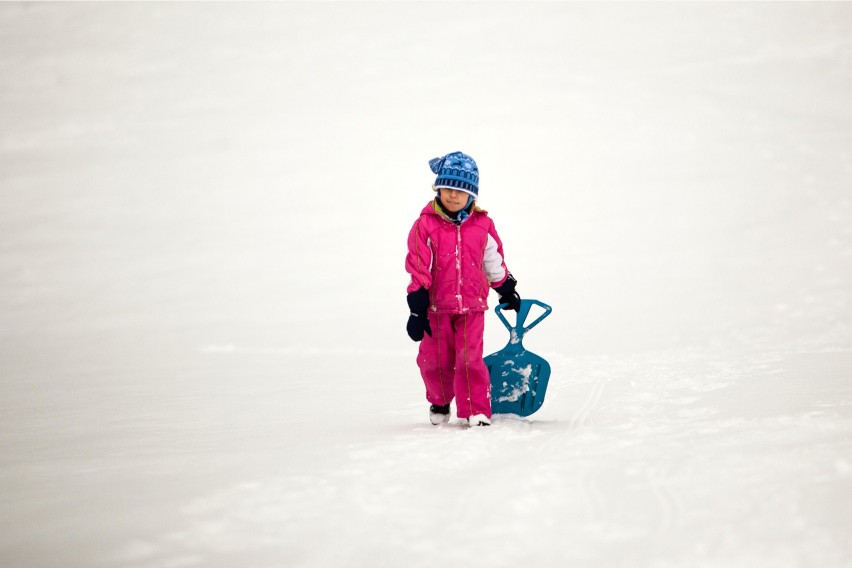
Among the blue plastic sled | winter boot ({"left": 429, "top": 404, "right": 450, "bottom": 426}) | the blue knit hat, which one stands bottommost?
winter boot ({"left": 429, "top": 404, "right": 450, "bottom": 426})

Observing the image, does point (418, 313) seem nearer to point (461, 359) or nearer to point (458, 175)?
point (461, 359)

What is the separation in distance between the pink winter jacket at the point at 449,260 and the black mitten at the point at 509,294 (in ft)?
0.56

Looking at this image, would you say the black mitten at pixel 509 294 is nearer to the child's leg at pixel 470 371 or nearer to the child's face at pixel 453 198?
the child's leg at pixel 470 371

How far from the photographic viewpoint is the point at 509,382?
3926mm

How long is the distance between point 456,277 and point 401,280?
7245 millimetres

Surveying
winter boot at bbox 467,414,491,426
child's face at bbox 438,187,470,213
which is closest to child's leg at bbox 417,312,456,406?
winter boot at bbox 467,414,491,426

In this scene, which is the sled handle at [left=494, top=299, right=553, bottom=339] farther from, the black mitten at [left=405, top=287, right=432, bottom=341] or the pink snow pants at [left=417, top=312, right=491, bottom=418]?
the black mitten at [left=405, top=287, right=432, bottom=341]

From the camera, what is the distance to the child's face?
369 centimetres

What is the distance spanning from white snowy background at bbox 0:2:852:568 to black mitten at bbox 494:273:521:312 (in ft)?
1.85

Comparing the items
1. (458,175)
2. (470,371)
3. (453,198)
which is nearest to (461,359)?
(470,371)

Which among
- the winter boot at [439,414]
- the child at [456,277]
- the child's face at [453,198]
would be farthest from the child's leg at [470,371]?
the child's face at [453,198]

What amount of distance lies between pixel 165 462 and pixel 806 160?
11.7 m

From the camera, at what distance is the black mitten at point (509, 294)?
3.93 m

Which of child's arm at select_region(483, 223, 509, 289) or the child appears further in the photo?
child's arm at select_region(483, 223, 509, 289)
